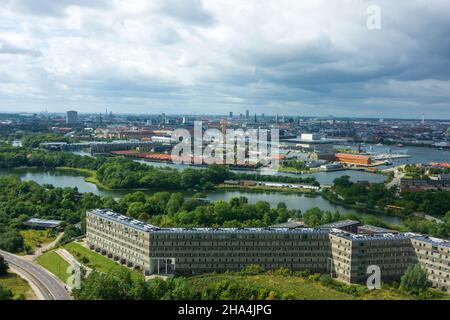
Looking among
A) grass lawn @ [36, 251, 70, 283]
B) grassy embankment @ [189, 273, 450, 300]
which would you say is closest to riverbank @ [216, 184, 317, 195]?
grassy embankment @ [189, 273, 450, 300]

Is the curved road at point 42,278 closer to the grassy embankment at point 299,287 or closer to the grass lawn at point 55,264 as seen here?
the grass lawn at point 55,264

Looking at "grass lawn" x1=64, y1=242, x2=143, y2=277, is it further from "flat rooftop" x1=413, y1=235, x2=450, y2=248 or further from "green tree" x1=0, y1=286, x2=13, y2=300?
"flat rooftop" x1=413, y1=235, x2=450, y2=248

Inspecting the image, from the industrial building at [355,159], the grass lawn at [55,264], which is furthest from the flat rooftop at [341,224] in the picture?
the industrial building at [355,159]

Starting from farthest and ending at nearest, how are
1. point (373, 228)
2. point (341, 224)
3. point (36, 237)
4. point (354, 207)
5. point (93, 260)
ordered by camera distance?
point (354, 207)
point (36, 237)
point (341, 224)
point (373, 228)
point (93, 260)

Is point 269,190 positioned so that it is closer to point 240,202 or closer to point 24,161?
point 240,202

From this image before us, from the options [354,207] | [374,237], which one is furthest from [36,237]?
[354,207]

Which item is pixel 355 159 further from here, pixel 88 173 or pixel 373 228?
pixel 373 228
